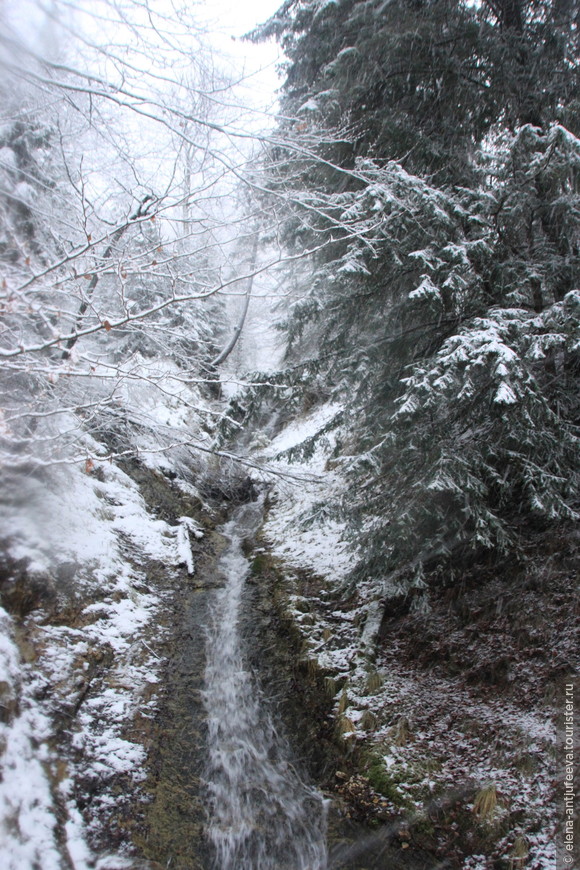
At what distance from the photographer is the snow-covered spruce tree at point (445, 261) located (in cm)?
487

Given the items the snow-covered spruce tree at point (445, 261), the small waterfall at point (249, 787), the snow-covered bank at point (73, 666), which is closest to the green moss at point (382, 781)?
the small waterfall at point (249, 787)

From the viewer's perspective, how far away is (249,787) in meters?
4.81

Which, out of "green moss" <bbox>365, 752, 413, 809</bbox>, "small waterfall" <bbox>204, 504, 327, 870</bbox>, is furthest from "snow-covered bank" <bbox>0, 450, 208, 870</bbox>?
"green moss" <bbox>365, 752, 413, 809</bbox>

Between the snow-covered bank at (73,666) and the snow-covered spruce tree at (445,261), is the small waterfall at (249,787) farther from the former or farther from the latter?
the snow-covered spruce tree at (445,261)

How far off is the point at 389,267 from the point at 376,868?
21.7 ft

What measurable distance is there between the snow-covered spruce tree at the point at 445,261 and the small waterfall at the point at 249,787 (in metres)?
2.32

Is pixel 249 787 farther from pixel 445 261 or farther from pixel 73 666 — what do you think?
pixel 445 261

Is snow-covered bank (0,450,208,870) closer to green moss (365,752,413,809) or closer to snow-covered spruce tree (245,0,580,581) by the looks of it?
green moss (365,752,413,809)

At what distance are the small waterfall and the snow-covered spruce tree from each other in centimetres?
232

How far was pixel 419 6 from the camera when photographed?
20.1 ft

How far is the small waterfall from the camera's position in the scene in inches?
164

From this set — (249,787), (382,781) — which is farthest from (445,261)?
(249,787)

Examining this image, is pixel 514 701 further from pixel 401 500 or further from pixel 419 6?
pixel 419 6

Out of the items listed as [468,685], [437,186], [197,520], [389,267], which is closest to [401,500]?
[468,685]
